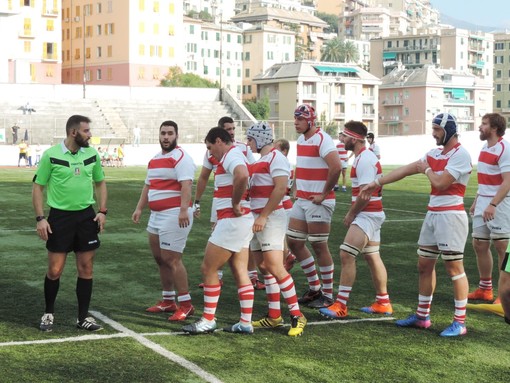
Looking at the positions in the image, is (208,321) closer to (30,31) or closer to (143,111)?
→ (143,111)

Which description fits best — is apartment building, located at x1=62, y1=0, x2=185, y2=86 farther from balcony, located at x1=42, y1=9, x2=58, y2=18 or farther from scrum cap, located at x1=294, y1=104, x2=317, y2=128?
scrum cap, located at x1=294, y1=104, x2=317, y2=128

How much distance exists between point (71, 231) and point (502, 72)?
182 meters

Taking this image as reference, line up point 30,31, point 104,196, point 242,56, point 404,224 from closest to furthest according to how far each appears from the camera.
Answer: point 104,196 → point 404,224 → point 30,31 → point 242,56

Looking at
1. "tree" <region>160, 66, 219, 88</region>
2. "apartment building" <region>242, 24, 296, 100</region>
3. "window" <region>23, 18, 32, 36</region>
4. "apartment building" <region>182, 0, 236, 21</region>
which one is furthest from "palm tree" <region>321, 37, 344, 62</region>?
"window" <region>23, 18, 32, 36</region>

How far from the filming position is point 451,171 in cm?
841

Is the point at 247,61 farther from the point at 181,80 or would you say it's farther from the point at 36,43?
the point at 36,43

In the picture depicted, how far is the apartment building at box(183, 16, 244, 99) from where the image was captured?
470 feet

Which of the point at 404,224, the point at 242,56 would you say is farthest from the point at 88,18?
the point at 404,224

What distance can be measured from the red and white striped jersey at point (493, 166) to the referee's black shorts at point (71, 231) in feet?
14.9

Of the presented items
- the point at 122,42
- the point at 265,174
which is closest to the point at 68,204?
the point at 265,174

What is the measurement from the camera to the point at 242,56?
150m

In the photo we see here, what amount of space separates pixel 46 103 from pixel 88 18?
4877cm

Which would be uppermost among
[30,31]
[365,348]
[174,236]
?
[30,31]

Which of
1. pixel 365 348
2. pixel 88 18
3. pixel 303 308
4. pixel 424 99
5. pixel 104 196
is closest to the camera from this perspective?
pixel 365 348
